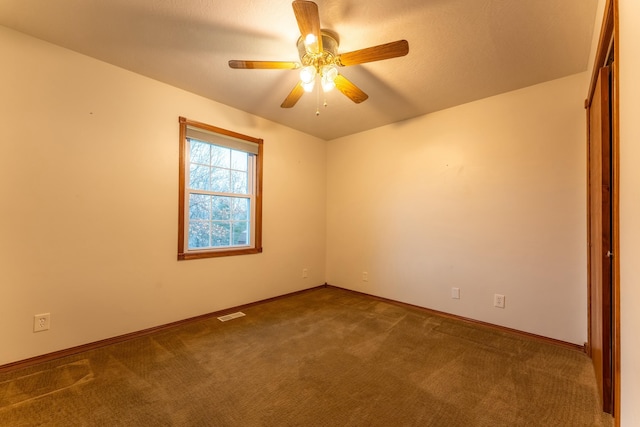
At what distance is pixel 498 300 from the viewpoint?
2.75 m

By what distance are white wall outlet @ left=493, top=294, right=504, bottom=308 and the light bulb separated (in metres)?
2.72

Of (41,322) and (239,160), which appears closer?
(41,322)

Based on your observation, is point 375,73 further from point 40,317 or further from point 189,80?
point 40,317

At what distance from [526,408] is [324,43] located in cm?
268

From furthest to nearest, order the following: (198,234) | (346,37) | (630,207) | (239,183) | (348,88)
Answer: (239,183), (198,234), (348,88), (346,37), (630,207)

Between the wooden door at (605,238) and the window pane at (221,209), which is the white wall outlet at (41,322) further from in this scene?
the wooden door at (605,238)

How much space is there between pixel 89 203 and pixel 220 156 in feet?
4.43

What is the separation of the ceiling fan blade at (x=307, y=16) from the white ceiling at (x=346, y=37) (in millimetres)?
275

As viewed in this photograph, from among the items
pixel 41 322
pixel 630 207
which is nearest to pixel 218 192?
pixel 41 322

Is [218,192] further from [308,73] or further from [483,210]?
[483,210]

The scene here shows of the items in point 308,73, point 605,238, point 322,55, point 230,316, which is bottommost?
point 230,316

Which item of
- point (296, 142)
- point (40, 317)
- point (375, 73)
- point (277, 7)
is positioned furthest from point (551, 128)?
point (40, 317)

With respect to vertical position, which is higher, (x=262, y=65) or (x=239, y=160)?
(x=262, y=65)

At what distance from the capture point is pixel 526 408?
62.9 inches
